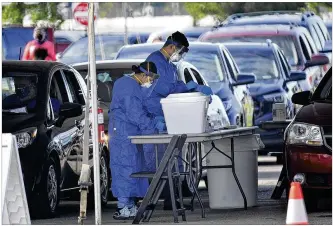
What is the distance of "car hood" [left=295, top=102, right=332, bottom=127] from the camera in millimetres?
13992

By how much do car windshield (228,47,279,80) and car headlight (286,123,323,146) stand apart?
9.08 metres

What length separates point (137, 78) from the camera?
13.7 metres

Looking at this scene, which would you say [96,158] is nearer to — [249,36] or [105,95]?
[105,95]

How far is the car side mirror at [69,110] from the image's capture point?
48.2 ft

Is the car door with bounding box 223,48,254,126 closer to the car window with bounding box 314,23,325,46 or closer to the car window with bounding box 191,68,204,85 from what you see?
the car window with bounding box 191,68,204,85

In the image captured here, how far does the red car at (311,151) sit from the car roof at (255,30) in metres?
11.3

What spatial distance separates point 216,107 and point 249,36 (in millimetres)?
8907

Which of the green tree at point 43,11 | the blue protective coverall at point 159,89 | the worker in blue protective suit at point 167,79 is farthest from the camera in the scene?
the green tree at point 43,11

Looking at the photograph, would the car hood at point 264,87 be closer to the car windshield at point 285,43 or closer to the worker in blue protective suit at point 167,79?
the car windshield at point 285,43

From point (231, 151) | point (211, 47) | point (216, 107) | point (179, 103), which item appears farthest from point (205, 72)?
point (179, 103)

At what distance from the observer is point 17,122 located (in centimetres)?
1400

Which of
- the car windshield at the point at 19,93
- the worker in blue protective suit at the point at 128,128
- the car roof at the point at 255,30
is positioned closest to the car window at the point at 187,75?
the car windshield at the point at 19,93

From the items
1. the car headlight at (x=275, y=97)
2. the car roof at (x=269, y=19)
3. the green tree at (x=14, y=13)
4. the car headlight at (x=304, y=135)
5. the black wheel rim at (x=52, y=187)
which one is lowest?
the black wheel rim at (x=52, y=187)

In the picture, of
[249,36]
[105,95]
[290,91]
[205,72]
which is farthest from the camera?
[249,36]
